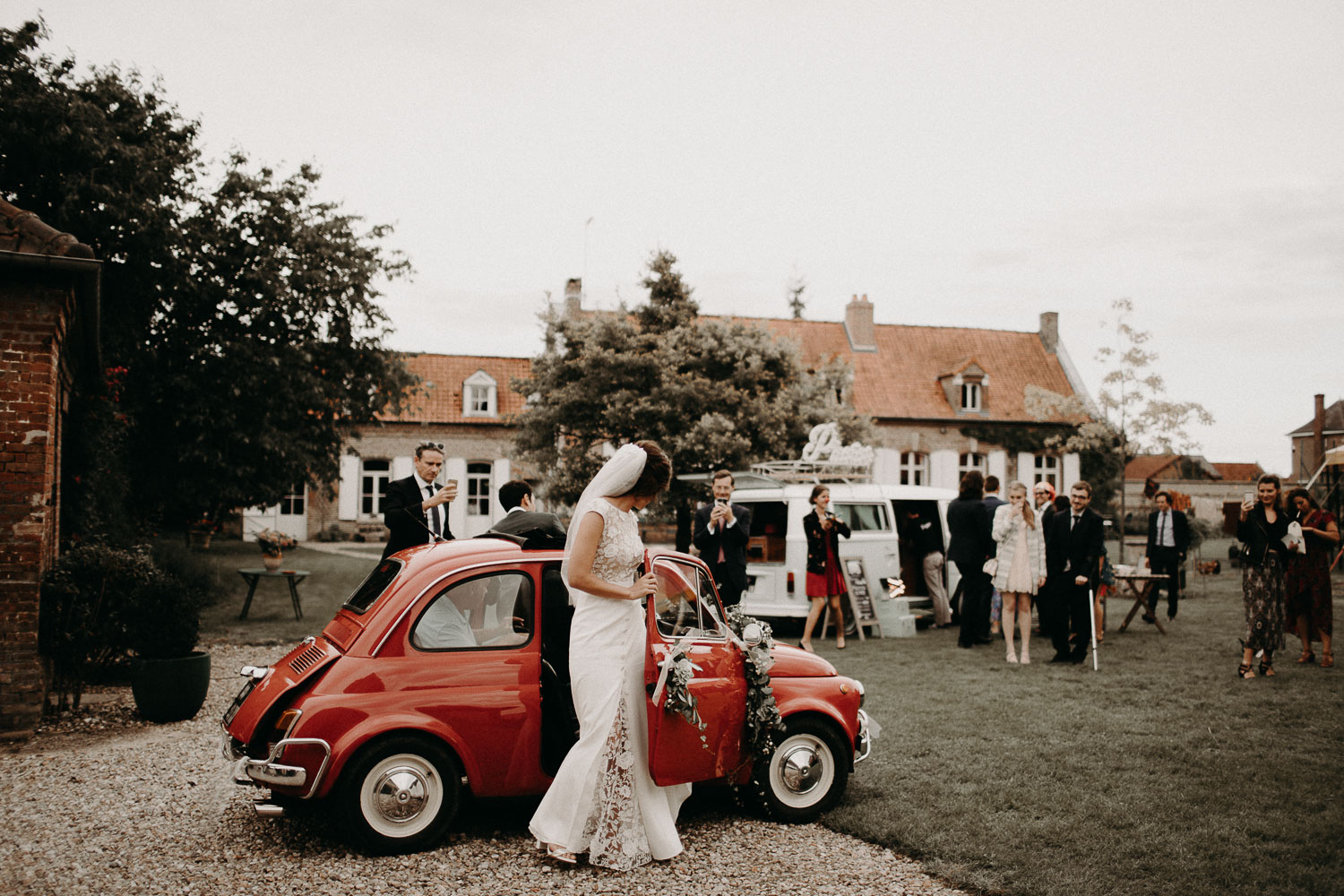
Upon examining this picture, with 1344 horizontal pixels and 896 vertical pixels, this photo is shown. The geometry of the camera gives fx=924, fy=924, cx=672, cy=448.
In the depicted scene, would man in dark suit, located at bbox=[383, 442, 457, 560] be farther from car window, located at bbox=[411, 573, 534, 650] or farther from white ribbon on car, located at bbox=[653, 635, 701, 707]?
white ribbon on car, located at bbox=[653, 635, 701, 707]

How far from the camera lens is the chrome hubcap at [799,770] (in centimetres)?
534

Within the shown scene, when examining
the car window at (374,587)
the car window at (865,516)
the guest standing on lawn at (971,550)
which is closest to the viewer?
the car window at (374,587)

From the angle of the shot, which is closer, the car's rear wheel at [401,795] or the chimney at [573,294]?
the car's rear wheel at [401,795]

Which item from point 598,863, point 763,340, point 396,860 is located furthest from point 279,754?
point 763,340

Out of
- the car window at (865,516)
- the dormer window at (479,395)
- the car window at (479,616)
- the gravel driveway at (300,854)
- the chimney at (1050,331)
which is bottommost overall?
the gravel driveway at (300,854)

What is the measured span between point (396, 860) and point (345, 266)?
1617 cm

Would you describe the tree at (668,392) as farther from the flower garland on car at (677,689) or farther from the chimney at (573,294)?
the flower garland on car at (677,689)

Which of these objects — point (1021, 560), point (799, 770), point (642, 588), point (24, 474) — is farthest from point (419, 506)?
point (1021, 560)

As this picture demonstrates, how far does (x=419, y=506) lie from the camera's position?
6980 millimetres

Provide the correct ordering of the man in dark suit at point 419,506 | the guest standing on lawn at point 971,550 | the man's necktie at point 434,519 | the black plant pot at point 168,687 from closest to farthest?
the man in dark suit at point 419,506 → the man's necktie at point 434,519 → the black plant pot at point 168,687 → the guest standing on lawn at point 971,550

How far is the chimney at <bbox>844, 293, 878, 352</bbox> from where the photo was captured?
39438 millimetres

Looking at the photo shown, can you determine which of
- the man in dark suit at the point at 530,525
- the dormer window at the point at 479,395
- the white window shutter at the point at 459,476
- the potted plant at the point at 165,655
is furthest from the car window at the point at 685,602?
the dormer window at the point at 479,395

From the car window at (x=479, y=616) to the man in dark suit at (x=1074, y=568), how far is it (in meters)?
7.17

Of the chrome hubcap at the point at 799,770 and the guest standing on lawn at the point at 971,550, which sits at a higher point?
the guest standing on lawn at the point at 971,550
